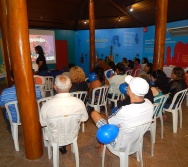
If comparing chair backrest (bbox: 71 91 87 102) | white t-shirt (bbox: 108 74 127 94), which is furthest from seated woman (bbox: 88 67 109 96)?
chair backrest (bbox: 71 91 87 102)

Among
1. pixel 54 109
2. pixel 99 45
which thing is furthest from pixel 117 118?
pixel 99 45

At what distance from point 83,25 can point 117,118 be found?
333 inches

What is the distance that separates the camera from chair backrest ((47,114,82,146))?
170 cm

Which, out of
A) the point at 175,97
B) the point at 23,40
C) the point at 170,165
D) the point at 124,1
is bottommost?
the point at 170,165

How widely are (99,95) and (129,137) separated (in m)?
Result: 1.61

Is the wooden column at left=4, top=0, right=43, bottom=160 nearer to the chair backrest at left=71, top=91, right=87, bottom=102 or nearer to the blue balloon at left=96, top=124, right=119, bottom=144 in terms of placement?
the chair backrest at left=71, top=91, right=87, bottom=102

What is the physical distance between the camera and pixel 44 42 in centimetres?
839

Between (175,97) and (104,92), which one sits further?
(104,92)

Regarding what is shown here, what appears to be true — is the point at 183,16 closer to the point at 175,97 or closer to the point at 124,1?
the point at 124,1

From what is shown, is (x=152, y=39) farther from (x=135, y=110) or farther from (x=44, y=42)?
(x=135, y=110)

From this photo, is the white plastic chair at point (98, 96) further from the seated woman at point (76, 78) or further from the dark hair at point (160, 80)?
the dark hair at point (160, 80)

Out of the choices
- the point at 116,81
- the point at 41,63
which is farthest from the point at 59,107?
the point at 41,63

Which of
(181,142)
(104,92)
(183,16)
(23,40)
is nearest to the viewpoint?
(23,40)

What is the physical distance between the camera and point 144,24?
310 inches
